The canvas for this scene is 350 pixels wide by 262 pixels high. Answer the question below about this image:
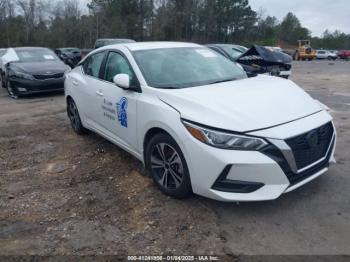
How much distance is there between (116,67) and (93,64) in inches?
36.6

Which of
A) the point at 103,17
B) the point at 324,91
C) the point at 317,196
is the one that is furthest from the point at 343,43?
the point at 317,196

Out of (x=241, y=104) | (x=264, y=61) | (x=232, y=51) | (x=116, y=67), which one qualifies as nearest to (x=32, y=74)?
(x=232, y=51)

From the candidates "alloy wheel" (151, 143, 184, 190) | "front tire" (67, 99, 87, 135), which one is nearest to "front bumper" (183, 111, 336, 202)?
"alloy wheel" (151, 143, 184, 190)

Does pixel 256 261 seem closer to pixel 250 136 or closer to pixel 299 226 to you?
pixel 299 226

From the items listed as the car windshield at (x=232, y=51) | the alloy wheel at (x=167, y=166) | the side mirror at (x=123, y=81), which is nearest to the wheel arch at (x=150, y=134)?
the alloy wheel at (x=167, y=166)

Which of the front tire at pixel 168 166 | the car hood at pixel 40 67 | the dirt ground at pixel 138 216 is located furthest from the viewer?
the car hood at pixel 40 67

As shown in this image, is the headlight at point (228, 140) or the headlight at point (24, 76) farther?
the headlight at point (24, 76)

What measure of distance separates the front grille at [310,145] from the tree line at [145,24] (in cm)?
4564

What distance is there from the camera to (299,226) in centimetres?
331

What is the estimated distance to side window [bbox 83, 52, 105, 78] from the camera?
17.6 feet

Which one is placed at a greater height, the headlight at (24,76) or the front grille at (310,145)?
the front grille at (310,145)

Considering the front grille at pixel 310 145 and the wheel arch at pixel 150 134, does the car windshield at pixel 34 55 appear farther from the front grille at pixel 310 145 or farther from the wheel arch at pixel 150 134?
the front grille at pixel 310 145

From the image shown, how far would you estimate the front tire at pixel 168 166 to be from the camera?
363cm

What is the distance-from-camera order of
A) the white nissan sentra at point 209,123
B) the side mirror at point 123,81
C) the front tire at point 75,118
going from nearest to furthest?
1. the white nissan sentra at point 209,123
2. the side mirror at point 123,81
3. the front tire at point 75,118
